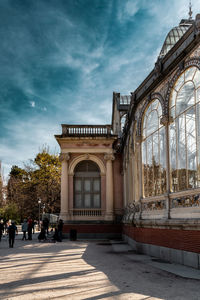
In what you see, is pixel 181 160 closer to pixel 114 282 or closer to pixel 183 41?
pixel 183 41

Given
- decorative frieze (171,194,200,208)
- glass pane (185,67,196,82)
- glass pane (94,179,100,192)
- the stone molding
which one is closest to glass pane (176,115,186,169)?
decorative frieze (171,194,200,208)

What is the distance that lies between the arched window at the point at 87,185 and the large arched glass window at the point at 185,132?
543 inches

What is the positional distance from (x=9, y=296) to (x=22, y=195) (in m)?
39.6

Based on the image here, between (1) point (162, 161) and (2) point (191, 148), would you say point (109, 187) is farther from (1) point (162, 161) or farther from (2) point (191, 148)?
(2) point (191, 148)

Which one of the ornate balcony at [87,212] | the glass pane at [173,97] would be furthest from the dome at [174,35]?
the glass pane at [173,97]

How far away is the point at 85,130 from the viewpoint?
82.5 feet

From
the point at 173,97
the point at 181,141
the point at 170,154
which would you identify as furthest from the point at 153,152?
the point at 181,141

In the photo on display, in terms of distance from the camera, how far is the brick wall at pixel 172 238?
9367 mm

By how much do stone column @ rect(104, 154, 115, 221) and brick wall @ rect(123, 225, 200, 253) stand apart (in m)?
9.13

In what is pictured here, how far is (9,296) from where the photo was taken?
253 inches

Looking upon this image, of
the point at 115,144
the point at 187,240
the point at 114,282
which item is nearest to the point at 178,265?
the point at 187,240

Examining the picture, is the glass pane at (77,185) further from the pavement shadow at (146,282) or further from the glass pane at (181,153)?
the glass pane at (181,153)

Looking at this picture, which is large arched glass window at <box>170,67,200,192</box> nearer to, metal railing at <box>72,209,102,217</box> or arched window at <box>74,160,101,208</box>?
metal railing at <box>72,209,102,217</box>

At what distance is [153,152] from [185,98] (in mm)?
3298
